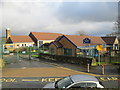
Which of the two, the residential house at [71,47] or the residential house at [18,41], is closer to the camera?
the residential house at [71,47]

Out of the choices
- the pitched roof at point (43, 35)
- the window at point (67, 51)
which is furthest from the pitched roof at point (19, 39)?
the window at point (67, 51)

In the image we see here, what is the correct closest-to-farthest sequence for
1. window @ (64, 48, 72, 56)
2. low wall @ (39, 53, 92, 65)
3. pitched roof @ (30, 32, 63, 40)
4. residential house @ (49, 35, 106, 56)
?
low wall @ (39, 53, 92, 65)
residential house @ (49, 35, 106, 56)
window @ (64, 48, 72, 56)
pitched roof @ (30, 32, 63, 40)

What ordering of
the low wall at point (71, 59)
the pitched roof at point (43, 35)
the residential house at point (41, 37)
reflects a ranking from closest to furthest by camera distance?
the low wall at point (71, 59) → the residential house at point (41, 37) → the pitched roof at point (43, 35)

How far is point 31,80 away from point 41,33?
4256 centimetres

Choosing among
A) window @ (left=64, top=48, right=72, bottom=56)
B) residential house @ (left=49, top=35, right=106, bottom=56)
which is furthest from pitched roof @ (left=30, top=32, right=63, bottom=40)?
window @ (left=64, top=48, right=72, bottom=56)

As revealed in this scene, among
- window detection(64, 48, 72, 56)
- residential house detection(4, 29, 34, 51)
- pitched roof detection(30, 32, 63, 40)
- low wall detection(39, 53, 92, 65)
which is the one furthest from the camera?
pitched roof detection(30, 32, 63, 40)

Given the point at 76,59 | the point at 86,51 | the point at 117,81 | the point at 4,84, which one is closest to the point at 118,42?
the point at 86,51

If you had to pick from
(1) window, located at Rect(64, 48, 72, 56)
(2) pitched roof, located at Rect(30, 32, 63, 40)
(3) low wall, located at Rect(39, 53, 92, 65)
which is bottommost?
(3) low wall, located at Rect(39, 53, 92, 65)

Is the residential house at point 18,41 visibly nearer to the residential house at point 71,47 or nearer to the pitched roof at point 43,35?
the pitched roof at point 43,35

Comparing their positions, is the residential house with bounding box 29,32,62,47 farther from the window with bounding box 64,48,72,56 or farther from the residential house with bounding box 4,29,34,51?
the window with bounding box 64,48,72,56

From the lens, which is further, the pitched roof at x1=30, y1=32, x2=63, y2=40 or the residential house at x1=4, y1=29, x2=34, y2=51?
the pitched roof at x1=30, y1=32, x2=63, y2=40

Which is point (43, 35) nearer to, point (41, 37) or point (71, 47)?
point (41, 37)

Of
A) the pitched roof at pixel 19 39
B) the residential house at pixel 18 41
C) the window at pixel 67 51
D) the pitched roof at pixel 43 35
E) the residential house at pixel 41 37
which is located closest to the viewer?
the window at pixel 67 51

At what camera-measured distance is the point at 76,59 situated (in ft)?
59.6
